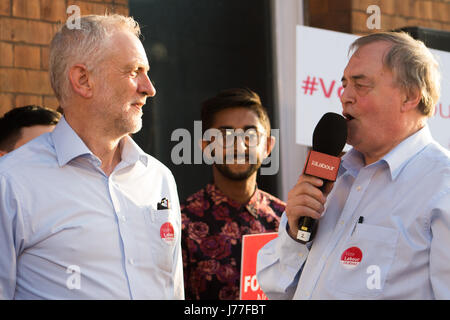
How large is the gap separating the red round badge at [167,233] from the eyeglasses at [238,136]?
3.09 ft

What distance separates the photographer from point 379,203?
239 centimetres

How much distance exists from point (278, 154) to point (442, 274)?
3.06m

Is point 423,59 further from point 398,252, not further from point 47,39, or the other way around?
point 47,39

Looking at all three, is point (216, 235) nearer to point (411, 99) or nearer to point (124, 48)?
point (124, 48)

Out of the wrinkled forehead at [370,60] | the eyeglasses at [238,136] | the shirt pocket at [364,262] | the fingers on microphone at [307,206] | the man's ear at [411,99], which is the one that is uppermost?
the wrinkled forehead at [370,60]

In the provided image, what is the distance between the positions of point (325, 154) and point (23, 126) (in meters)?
1.86

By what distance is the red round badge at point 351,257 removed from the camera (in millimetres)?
2326

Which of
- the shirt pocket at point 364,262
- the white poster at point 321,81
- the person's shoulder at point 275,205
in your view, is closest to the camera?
the shirt pocket at point 364,262

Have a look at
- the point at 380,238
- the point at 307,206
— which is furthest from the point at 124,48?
the point at 380,238

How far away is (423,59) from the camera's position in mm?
2523

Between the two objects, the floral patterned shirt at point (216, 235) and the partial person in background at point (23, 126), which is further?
the partial person in background at point (23, 126)

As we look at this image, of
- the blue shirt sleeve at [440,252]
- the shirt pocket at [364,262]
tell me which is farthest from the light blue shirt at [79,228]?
the blue shirt sleeve at [440,252]

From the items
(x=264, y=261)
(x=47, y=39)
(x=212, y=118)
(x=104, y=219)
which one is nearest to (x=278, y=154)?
(x=212, y=118)

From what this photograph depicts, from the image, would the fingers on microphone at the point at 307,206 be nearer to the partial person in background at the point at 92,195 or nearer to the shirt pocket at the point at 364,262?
the shirt pocket at the point at 364,262
